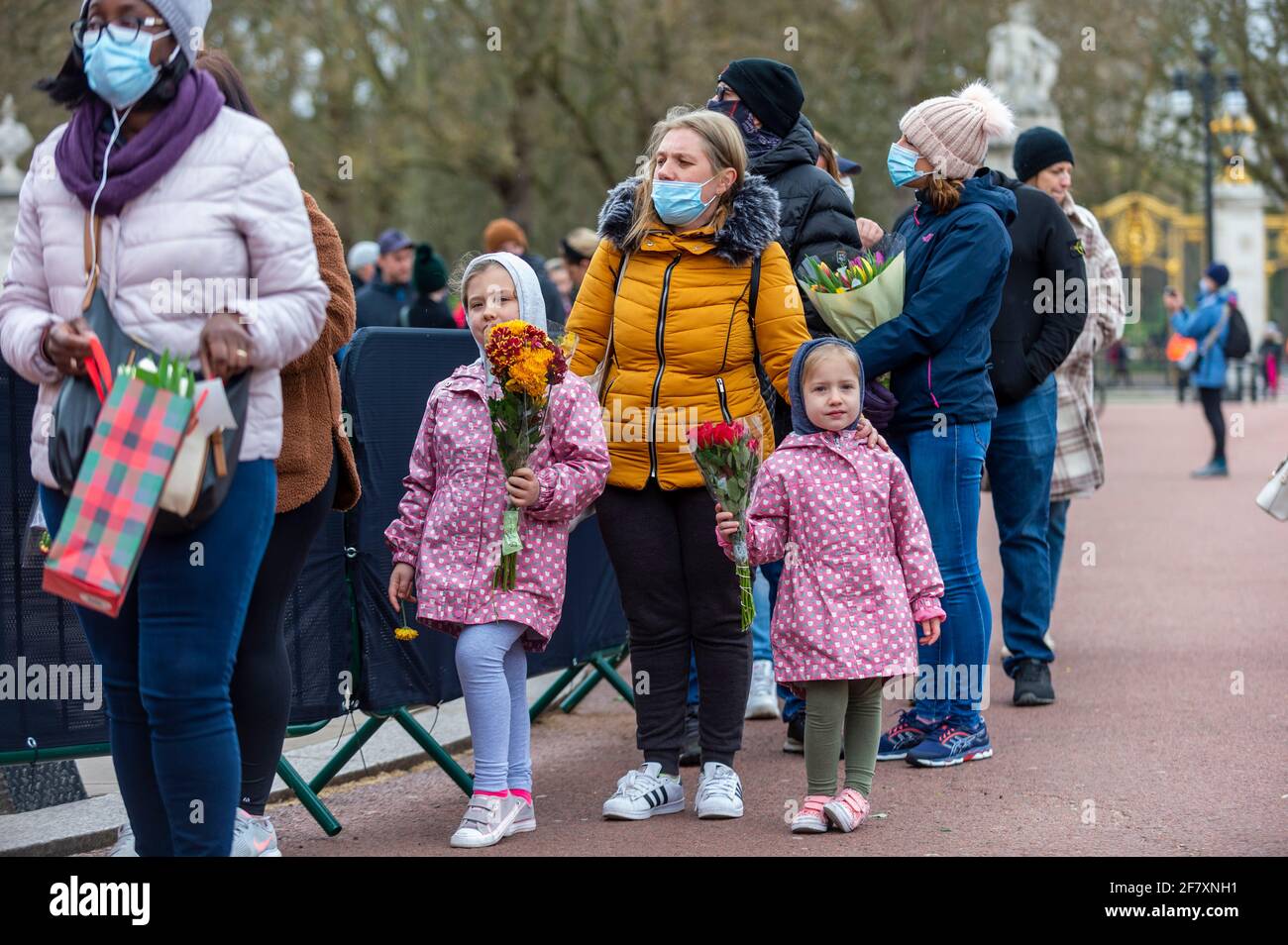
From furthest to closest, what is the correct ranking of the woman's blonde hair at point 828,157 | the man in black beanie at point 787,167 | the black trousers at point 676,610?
the woman's blonde hair at point 828,157 < the man in black beanie at point 787,167 < the black trousers at point 676,610

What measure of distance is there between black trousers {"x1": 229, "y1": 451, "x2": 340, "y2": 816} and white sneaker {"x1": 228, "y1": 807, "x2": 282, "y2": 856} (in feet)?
0.15

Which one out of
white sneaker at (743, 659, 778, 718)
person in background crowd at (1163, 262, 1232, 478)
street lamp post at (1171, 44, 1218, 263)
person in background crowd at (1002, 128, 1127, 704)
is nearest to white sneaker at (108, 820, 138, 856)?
white sneaker at (743, 659, 778, 718)

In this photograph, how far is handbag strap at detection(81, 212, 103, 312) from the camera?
4070mm

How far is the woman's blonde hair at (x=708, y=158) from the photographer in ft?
19.3

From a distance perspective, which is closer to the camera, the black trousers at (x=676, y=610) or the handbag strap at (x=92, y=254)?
the handbag strap at (x=92, y=254)

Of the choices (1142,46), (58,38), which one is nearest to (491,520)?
(58,38)

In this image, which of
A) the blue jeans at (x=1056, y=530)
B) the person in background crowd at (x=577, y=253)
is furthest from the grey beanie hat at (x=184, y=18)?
the person in background crowd at (x=577, y=253)

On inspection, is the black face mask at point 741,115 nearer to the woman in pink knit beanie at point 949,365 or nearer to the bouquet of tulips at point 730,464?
the woman in pink knit beanie at point 949,365

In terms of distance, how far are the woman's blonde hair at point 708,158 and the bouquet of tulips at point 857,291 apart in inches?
23.9

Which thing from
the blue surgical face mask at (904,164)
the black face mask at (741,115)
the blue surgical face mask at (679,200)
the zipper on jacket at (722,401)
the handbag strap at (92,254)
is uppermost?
the black face mask at (741,115)

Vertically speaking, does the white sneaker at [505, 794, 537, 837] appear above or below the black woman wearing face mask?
below

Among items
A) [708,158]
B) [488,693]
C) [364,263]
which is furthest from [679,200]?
[364,263]

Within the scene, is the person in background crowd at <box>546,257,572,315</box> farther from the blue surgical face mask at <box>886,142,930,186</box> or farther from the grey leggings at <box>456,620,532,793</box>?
the grey leggings at <box>456,620,532,793</box>

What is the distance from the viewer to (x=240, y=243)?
4.14m
